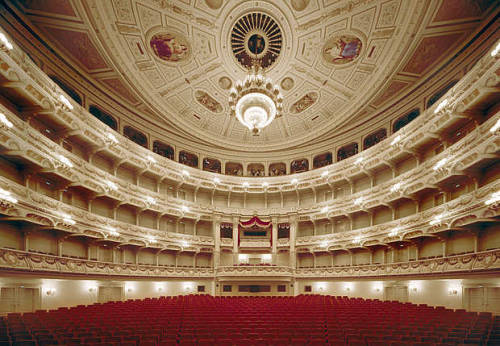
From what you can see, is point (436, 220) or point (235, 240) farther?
point (235, 240)

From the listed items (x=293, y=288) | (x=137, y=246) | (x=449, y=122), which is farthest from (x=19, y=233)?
(x=449, y=122)

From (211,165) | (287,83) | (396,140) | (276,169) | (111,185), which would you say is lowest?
(111,185)

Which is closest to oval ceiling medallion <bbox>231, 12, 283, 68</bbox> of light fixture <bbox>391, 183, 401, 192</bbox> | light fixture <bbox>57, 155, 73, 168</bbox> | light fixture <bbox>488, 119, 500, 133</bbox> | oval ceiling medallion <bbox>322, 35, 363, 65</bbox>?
oval ceiling medallion <bbox>322, 35, 363, 65</bbox>

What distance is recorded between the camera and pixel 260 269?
823 inches

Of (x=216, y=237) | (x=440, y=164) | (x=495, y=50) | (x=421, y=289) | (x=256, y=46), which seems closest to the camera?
A: (x=495, y=50)

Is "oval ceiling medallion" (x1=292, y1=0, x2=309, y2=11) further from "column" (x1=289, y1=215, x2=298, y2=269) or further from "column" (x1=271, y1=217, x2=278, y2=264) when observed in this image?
"column" (x1=271, y1=217, x2=278, y2=264)

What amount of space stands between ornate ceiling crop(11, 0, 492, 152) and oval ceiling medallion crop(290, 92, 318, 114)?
78 millimetres

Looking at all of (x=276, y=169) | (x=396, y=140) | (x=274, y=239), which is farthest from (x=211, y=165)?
(x=396, y=140)

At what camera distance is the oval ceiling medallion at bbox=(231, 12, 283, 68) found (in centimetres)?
1623

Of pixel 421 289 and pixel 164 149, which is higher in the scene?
pixel 164 149

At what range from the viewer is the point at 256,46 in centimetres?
1747

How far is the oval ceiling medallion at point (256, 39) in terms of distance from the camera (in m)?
16.2

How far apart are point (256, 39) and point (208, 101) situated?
582cm

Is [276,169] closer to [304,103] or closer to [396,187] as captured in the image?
[304,103]
